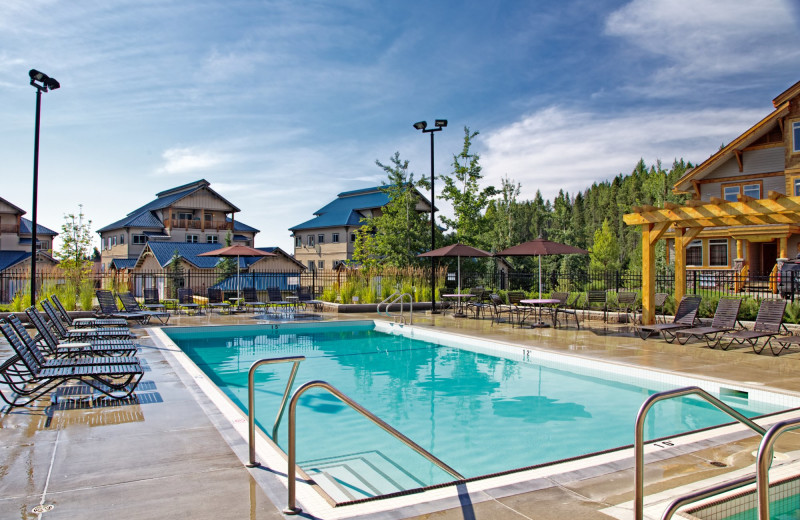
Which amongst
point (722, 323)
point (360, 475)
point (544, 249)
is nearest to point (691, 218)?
point (722, 323)

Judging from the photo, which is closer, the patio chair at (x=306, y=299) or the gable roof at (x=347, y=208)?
the patio chair at (x=306, y=299)

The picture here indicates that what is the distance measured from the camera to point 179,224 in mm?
50938

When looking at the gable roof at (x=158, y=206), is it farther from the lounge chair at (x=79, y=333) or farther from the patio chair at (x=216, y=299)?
the lounge chair at (x=79, y=333)

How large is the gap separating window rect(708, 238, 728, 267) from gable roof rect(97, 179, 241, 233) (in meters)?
40.6

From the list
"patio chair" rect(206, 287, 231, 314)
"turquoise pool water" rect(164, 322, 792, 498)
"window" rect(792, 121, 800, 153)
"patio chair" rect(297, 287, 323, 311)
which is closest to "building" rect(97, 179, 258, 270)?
"patio chair" rect(206, 287, 231, 314)

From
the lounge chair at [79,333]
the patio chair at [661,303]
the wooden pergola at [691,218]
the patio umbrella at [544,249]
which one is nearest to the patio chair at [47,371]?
the lounge chair at [79,333]

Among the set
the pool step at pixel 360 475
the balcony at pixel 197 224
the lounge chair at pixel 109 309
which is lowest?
the pool step at pixel 360 475

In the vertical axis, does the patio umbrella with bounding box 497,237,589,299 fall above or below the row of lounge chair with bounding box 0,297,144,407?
above

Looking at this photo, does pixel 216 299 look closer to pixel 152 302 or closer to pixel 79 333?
pixel 152 302

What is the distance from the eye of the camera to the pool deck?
10.8 ft

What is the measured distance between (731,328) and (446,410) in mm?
6336

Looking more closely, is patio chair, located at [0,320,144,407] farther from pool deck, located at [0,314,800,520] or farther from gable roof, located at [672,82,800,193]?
gable roof, located at [672,82,800,193]

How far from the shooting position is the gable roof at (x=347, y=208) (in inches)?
1917

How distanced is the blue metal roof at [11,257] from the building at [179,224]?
23.1ft
